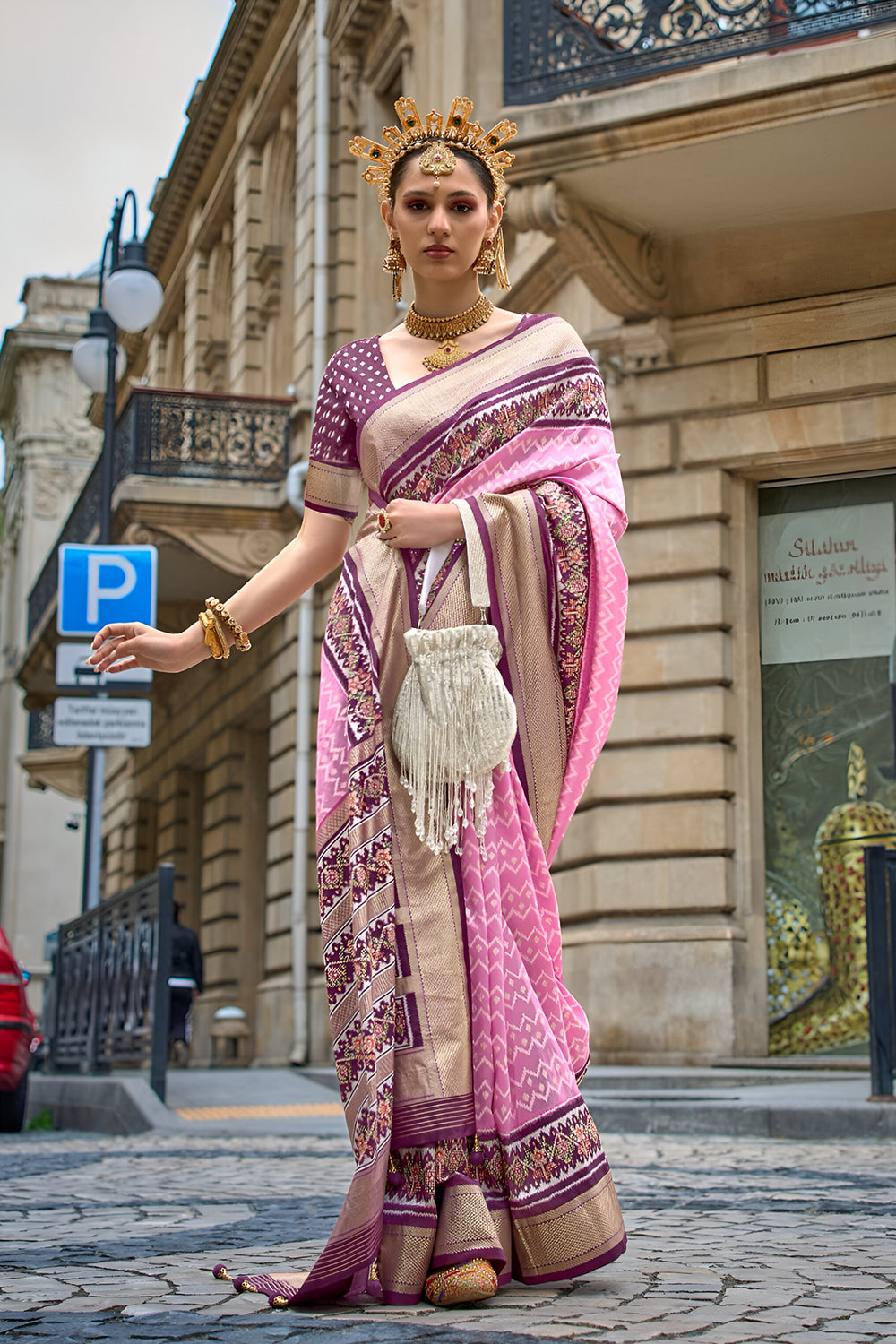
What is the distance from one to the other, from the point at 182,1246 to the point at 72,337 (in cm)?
4558

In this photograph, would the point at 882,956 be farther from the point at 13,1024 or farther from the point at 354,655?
the point at 354,655

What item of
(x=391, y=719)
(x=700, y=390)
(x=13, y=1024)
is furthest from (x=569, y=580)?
(x=700, y=390)

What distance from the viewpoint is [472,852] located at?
3148 mm

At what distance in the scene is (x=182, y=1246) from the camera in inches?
148

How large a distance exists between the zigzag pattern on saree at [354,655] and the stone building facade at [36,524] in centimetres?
4198

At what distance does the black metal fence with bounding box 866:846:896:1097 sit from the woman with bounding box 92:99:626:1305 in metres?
4.42

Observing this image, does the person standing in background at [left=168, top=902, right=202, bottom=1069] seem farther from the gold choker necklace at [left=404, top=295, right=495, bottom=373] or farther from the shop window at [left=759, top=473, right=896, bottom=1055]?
the gold choker necklace at [left=404, top=295, right=495, bottom=373]

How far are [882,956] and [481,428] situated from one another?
189 inches

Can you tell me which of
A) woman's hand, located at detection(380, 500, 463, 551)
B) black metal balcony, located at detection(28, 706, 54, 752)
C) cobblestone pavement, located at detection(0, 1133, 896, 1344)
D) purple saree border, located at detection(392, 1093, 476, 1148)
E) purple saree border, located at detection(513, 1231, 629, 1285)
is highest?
black metal balcony, located at detection(28, 706, 54, 752)

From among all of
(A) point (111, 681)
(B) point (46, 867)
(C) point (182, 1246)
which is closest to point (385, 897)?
(C) point (182, 1246)

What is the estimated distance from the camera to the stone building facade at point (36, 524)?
4488cm

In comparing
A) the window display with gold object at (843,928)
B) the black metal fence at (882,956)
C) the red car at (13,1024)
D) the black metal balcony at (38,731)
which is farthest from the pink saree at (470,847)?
the black metal balcony at (38,731)

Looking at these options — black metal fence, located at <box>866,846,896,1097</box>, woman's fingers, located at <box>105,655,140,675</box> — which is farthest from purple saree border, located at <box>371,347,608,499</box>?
black metal fence, located at <box>866,846,896,1097</box>

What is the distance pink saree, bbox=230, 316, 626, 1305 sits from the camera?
9.63ft
